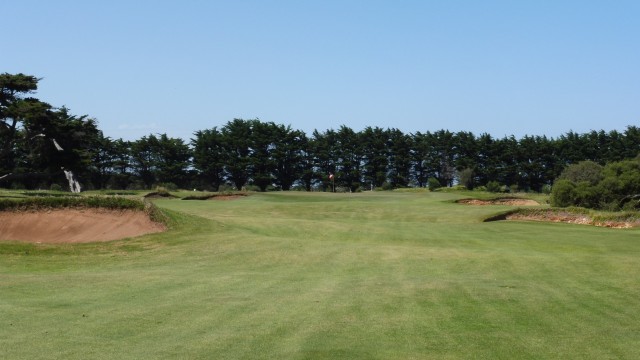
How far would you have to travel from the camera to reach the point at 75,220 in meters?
27.5

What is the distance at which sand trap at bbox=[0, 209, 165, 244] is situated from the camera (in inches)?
1023

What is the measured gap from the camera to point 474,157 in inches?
4449

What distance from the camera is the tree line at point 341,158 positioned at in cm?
10412

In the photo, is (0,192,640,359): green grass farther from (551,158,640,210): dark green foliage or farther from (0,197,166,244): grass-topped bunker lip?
(551,158,640,210): dark green foliage

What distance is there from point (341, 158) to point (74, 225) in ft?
288


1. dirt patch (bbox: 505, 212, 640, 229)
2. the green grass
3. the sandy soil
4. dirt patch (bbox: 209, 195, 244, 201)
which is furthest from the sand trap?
the sandy soil

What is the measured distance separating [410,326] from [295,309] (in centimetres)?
217

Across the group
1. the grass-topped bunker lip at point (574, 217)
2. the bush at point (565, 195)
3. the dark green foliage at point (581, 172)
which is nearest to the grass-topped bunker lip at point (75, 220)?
the grass-topped bunker lip at point (574, 217)

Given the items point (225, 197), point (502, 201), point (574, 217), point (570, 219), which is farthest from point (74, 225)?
point (502, 201)

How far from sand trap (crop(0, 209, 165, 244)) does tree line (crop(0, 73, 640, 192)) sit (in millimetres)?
70419

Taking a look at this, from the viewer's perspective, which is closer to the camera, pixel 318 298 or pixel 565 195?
pixel 318 298

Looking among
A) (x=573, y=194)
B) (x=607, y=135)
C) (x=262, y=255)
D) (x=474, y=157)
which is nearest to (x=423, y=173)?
(x=474, y=157)

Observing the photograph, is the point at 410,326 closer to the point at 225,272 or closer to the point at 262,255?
the point at 225,272

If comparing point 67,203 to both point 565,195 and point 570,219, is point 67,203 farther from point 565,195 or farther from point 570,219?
point 565,195
